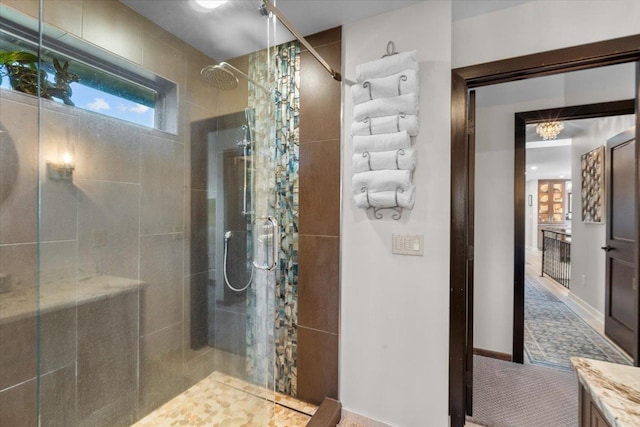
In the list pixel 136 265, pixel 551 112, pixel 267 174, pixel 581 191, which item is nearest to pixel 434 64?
pixel 267 174

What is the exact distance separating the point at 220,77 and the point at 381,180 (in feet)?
3.74

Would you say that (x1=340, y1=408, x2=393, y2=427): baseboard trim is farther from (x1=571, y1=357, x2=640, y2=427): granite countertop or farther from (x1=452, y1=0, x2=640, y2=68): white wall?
(x1=452, y1=0, x2=640, y2=68): white wall

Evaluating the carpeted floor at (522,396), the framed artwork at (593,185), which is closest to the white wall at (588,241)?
the framed artwork at (593,185)

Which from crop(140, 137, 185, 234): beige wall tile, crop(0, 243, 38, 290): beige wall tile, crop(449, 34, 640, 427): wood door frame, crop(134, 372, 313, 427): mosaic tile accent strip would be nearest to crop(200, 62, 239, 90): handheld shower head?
crop(140, 137, 185, 234): beige wall tile

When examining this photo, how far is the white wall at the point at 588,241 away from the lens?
253cm

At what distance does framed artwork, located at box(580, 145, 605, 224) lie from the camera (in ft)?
8.71

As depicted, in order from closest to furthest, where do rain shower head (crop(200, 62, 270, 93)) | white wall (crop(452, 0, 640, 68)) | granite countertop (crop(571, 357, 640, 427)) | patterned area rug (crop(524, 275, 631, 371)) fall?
granite countertop (crop(571, 357, 640, 427)), white wall (crop(452, 0, 640, 68)), rain shower head (crop(200, 62, 270, 93)), patterned area rug (crop(524, 275, 631, 371))

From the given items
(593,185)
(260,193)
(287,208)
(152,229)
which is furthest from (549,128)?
(152,229)

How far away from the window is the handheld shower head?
0.92ft

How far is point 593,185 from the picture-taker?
111 inches

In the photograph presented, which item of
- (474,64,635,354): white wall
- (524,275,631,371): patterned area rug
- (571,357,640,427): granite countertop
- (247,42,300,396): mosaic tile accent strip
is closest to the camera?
(571,357,640,427): granite countertop

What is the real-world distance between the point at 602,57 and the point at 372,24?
4.02 ft

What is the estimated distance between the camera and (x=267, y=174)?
1.75m

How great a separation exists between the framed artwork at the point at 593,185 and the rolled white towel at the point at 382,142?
2318 millimetres
